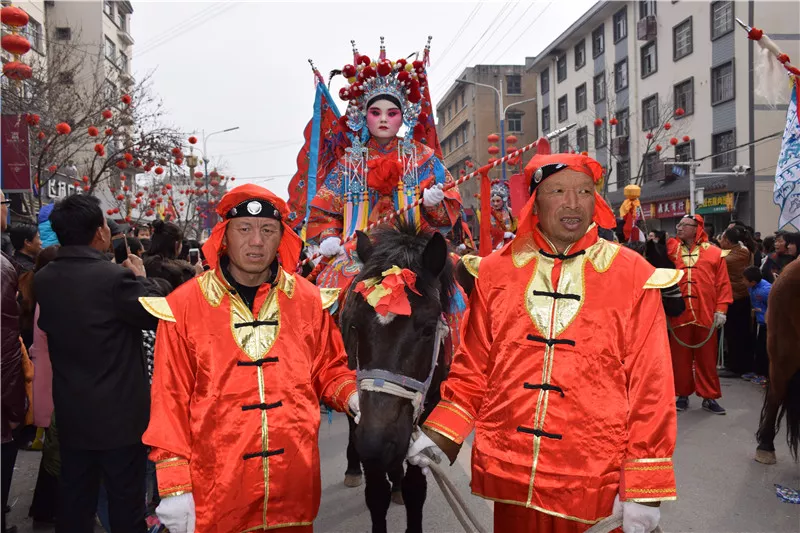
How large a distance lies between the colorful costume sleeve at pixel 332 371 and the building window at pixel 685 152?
2653cm

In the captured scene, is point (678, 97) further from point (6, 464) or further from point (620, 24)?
point (6, 464)

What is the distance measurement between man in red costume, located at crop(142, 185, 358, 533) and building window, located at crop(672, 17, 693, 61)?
91.5 ft

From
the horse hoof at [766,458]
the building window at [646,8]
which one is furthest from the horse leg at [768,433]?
the building window at [646,8]

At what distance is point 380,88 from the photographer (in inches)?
195

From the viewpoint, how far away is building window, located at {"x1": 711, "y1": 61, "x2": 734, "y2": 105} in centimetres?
2327

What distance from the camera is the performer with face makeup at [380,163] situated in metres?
4.70

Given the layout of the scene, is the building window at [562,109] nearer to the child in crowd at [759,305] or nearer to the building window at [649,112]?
the building window at [649,112]

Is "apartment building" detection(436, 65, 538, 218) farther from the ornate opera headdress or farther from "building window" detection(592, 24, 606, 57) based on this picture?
the ornate opera headdress

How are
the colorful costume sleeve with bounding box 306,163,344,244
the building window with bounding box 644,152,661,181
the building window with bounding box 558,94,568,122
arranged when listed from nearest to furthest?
the colorful costume sleeve with bounding box 306,163,344,244, the building window with bounding box 644,152,661,181, the building window with bounding box 558,94,568,122

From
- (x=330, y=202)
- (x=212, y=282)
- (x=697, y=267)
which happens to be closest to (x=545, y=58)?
(x=697, y=267)

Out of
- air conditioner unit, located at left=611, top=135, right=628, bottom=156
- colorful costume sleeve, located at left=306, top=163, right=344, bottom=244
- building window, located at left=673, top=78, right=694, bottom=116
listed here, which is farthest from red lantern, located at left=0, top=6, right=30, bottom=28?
air conditioner unit, located at left=611, top=135, right=628, bottom=156

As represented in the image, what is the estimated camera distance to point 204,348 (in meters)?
2.41

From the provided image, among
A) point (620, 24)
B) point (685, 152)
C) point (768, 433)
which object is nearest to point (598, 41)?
point (620, 24)

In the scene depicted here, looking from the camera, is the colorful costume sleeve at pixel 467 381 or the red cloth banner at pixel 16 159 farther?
the red cloth banner at pixel 16 159
